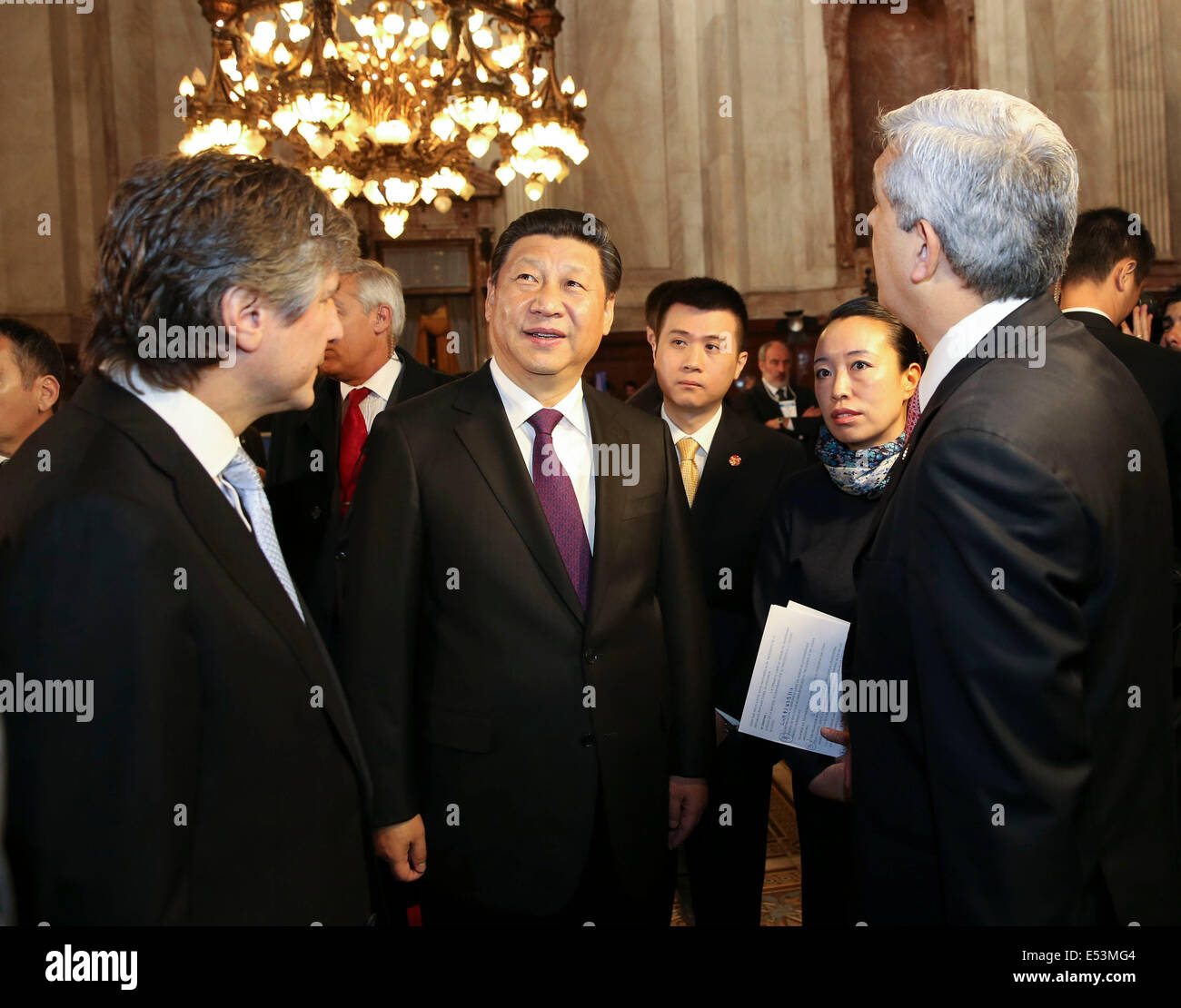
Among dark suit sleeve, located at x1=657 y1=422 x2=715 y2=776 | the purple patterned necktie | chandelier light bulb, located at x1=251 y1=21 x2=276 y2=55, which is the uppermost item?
chandelier light bulb, located at x1=251 y1=21 x2=276 y2=55

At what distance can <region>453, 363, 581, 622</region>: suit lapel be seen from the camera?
6.26 ft

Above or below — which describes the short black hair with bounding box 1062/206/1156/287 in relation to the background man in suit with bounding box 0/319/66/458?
above

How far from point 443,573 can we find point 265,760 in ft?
2.45

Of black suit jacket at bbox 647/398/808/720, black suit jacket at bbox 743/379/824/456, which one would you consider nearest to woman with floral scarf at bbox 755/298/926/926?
black suit jacket at bbox 647/398/808/720

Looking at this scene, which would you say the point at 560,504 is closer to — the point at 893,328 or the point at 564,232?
the point at 564,232

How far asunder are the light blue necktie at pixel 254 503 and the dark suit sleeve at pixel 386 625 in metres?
0.51

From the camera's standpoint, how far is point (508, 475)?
1.97 m

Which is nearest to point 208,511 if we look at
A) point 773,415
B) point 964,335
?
point 964,335

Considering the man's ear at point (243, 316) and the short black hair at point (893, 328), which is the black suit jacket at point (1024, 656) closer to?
the short black hair at point (893, 328)

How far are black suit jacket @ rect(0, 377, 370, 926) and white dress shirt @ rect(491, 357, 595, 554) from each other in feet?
2.93

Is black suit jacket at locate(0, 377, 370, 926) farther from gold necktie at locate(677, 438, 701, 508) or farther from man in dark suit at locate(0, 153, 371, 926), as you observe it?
gold necktie at locate(677, 438, 701, 508)

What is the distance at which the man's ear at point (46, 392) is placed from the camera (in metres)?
2.47

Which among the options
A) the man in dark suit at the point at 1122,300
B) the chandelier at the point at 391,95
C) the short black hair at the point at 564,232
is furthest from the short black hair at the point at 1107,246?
the chandelier at the point at 391,95
